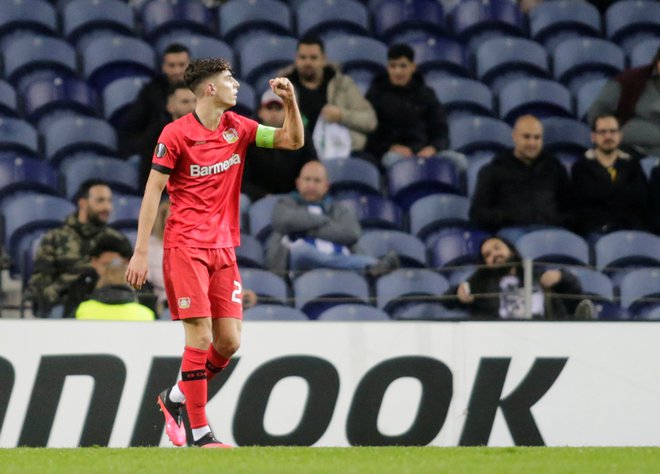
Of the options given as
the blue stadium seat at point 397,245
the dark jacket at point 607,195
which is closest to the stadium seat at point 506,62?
the dark jacket at point 607,195

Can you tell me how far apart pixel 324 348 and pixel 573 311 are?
2137 mm

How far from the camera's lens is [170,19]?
41.6 feet

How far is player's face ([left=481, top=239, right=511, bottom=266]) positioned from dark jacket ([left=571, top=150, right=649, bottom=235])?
60.2 inches

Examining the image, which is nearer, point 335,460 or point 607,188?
point 335,460

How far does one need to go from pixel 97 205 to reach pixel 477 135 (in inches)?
157

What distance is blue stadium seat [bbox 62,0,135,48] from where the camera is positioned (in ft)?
40.8

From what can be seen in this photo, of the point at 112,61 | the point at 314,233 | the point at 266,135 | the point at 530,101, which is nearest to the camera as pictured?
the point at 266,135

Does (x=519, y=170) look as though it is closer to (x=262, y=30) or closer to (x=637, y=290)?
(x=637, y=290)

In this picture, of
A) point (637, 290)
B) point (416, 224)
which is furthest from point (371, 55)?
point (637, 290)

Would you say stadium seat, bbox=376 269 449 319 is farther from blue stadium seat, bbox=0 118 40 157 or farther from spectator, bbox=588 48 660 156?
blue stadium seat, bbox=0 118 40 157

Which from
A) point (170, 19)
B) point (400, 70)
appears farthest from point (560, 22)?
point (170, 19)

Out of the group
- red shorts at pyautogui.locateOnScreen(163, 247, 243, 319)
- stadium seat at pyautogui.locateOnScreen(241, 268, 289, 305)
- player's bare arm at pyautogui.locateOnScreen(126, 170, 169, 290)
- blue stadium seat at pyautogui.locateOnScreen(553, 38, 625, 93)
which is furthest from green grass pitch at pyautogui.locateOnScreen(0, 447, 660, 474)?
blue stadium seat at pyautogui.locateOnScreen(553, 38, 625, 93)

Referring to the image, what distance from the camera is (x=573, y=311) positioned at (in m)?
9.21

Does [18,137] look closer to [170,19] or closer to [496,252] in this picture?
[170,19]
